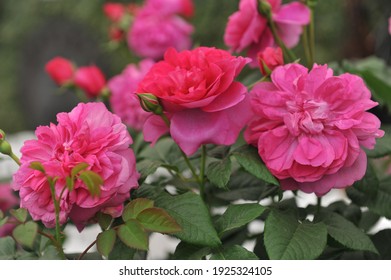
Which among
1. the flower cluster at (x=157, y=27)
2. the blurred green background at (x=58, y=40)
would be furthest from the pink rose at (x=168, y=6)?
the blurred green background at (x=58, y=40)

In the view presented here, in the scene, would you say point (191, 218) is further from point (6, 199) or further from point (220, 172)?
point (6, 199)

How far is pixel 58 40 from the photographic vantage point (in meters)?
3.44

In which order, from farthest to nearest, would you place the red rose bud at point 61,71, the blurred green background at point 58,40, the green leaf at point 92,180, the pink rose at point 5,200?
1. the blurred green background at point 58,40
2. the red rose bud at point 61,71
3. the pink rose at point 5,200
4. the green leaf at point 92,180

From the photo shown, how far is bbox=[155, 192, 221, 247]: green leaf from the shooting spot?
39cm

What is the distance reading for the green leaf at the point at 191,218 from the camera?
392 millimetres

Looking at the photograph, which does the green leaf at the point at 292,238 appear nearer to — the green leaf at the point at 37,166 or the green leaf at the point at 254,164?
the green leaf at the point at 254,164

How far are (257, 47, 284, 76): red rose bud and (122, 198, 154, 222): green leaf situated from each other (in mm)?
139

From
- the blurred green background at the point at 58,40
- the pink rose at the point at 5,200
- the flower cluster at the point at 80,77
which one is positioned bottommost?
the blurred green background at the point at 58,40

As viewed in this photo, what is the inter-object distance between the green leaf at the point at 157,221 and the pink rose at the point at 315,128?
8cm

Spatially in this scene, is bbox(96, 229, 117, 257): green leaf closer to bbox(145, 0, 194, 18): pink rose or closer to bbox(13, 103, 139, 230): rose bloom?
bbox(13, 103, 139, 230): rose bloom

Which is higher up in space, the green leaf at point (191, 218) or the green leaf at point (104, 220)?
the green leaf at point (104, 220)

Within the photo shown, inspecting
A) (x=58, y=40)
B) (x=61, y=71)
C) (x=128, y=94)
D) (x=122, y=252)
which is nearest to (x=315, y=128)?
(x=122, y=252)

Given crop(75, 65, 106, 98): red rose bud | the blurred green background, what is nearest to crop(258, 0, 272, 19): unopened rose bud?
crop(75, 65, 106, 98): red rose bud
